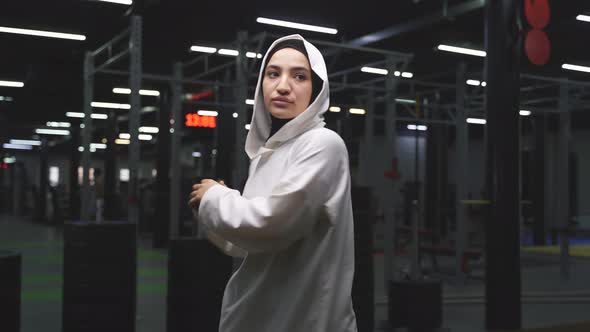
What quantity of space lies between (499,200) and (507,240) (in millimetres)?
332

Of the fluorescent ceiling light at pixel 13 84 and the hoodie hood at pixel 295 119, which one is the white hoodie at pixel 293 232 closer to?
the hoodie hood at pixel 295 119

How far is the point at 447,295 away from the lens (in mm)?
6566

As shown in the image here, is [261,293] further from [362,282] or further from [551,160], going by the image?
[551,160]

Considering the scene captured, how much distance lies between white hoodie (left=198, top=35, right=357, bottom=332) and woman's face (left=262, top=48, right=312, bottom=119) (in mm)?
33

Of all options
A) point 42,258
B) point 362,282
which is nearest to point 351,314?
point 362,282

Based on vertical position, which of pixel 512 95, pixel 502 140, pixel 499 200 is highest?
pixel 512 95

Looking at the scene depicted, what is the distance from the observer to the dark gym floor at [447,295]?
17.1 ft

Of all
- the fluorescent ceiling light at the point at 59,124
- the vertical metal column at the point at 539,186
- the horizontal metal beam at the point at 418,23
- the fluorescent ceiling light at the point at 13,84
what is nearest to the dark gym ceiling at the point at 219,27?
the horizontal metal beam at the point at 418,23

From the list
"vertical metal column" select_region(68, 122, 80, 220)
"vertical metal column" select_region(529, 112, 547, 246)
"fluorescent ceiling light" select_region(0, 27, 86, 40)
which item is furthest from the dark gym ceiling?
"vertical metal column" select_region(68, 122, 80, 220)

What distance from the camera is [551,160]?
730 inches

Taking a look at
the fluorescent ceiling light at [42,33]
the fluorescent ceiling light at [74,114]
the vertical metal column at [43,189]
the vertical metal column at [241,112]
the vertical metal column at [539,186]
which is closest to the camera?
the vertical metal column at [241,112]

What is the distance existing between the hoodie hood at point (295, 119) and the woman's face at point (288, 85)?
0.02 metres

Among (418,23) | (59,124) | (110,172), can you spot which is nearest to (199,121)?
(418,23)

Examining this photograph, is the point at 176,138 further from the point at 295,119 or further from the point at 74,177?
the point at 74,177
